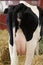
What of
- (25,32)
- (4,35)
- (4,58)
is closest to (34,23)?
(25,32)

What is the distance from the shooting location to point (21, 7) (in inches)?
67.7

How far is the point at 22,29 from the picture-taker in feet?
5.60

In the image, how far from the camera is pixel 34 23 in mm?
1712

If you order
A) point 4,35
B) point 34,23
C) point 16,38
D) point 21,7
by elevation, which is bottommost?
point 4,35

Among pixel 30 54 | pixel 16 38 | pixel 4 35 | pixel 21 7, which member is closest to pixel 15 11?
pixel 21 7

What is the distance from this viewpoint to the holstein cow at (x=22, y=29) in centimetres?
168

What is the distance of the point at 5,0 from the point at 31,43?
5.69 ft

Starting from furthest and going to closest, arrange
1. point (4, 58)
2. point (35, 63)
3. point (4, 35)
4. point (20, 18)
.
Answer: point (4, 35), point (4, 58), point (35, 63), point (20, 18)

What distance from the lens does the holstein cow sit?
168 centimetres

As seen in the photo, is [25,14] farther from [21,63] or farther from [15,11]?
[21,63]

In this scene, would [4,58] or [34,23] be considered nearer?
[34,23]

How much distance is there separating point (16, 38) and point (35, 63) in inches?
22.7

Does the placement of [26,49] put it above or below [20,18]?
below

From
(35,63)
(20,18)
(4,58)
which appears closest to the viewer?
(20,18)
